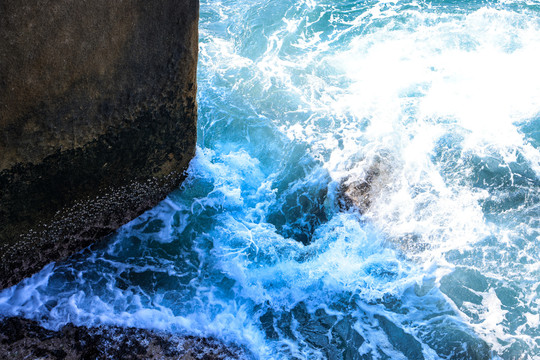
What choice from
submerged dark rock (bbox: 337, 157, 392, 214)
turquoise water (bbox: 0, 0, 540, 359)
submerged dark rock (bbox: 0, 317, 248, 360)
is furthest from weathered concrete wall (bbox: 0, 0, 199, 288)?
submerged dark rock (bbox: 337, 157, 392, 214)

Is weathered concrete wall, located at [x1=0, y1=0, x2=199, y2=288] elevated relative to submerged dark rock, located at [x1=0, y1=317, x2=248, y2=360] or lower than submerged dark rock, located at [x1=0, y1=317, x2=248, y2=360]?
elevated

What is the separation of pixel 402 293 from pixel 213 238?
274 cm

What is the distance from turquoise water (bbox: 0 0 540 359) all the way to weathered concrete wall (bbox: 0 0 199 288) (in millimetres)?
657

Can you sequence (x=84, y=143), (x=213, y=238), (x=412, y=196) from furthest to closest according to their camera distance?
(x=412, y=196) < (x=213, y=238) < (x=84, y=143)

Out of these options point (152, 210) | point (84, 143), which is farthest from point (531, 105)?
point (84, 143)

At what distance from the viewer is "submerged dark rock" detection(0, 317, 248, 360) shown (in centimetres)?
507

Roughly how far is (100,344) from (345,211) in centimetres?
376

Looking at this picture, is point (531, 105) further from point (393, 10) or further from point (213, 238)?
point (213, 238)

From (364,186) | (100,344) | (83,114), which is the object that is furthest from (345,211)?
(83,114)

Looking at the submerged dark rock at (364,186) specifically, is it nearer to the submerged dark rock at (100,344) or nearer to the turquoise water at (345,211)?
the turquoise water at (345,211)

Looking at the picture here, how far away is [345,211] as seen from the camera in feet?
22.8

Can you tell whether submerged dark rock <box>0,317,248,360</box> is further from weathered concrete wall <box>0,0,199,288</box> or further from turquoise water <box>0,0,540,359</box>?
weathered concrete wall <box>0,0,199,288</box>

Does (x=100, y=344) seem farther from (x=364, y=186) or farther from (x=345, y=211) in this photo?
(x=364, y=186)

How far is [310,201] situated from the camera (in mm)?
7250
